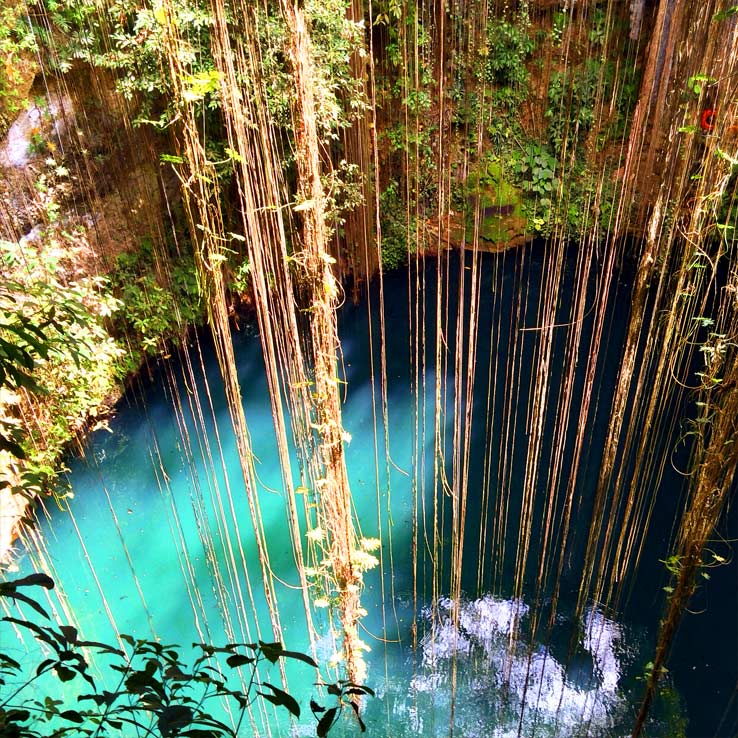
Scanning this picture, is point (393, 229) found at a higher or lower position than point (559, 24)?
lower

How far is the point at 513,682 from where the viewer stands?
3.04m

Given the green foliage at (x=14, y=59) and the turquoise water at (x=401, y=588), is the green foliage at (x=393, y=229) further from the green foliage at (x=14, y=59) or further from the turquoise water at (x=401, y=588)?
the green foliage at (x=14, y=59)

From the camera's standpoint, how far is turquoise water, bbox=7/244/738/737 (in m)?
2.97

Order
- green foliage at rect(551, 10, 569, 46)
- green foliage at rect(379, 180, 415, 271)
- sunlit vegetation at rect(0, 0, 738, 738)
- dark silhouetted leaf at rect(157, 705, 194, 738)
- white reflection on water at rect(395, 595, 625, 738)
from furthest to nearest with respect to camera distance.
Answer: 1. green foliage at rect(551, 10, 569, 46)
2. green foliage at rect(379, 180, 415, 271)
3. white reflection on water at rect(395, 595, 625, 738)
4. sunlit vegetation at rect(0, 0, 738, 738)
5. dark silhouetted leaf at rect(157, 705, 194, 738)

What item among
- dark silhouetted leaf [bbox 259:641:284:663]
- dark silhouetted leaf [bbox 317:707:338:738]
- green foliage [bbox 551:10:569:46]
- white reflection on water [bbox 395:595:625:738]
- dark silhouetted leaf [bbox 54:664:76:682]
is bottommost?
white reflection on water [bbox 395:595:625:738]

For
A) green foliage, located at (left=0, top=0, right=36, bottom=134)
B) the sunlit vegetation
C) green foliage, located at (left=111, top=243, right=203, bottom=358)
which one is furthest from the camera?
green foliage, located at (left=111, top=243, right=203, bottom=358)

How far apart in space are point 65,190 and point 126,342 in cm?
121

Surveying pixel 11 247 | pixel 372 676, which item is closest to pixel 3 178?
pixel 11 247

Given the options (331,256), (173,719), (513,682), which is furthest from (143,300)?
(173,719)

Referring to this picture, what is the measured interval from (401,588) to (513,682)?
2.81ft

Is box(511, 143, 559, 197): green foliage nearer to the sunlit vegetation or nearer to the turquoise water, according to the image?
the sunlit vegetation

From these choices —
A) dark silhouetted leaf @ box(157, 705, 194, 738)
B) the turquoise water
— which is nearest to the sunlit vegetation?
dark silhouetted leaf @ box(157, 705, 194, 738)

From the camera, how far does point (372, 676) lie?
10.4 ft

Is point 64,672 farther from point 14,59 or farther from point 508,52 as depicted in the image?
point 508,52
